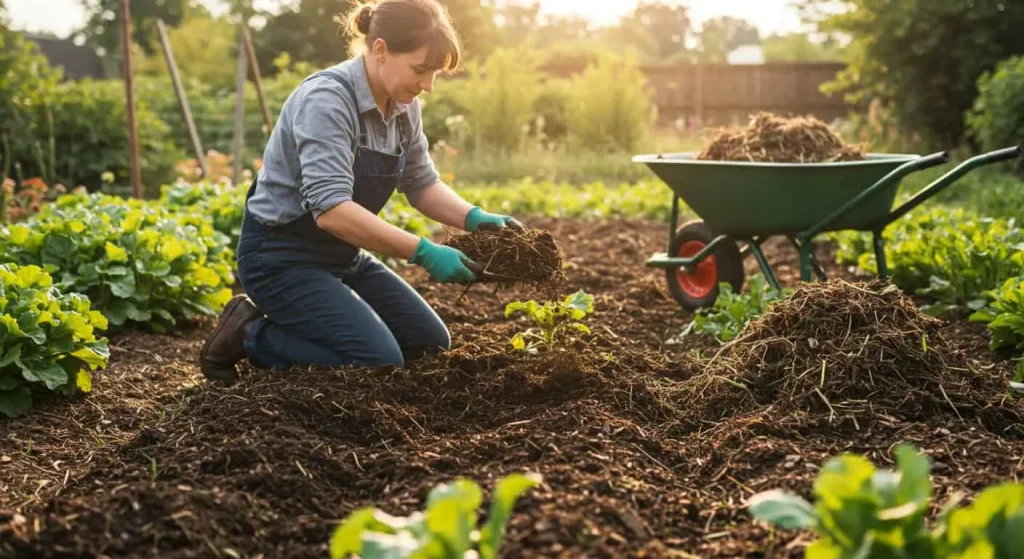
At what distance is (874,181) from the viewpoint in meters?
4.35

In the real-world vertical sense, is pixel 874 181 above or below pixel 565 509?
above

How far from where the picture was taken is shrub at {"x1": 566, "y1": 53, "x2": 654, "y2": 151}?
1444cm

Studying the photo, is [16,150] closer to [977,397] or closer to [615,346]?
[615,346]

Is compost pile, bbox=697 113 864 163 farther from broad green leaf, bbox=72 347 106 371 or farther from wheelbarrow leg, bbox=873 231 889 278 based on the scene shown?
broad green leaf, bbox=72 347 106 371

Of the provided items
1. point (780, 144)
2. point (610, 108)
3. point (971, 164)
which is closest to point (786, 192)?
point (780, 144)

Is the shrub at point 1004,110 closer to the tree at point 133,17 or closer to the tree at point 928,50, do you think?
the tree at point 928,50

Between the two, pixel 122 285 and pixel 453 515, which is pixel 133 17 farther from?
pixel 453 515

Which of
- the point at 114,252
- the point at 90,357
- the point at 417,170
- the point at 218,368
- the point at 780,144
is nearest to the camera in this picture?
the point at 90,357

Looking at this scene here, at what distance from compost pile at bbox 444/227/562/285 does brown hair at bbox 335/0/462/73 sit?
0.59m

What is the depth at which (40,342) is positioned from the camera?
128 inches

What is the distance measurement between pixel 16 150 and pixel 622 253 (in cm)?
603

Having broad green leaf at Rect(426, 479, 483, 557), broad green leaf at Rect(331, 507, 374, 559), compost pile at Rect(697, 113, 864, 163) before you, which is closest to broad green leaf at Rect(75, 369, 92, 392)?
broad green leaf at Rect(331, 507, 374, 559)

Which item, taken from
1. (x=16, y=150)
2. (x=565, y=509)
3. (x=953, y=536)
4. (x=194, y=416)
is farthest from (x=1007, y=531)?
(x=16, y=150)

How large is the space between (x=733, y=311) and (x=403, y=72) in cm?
169
